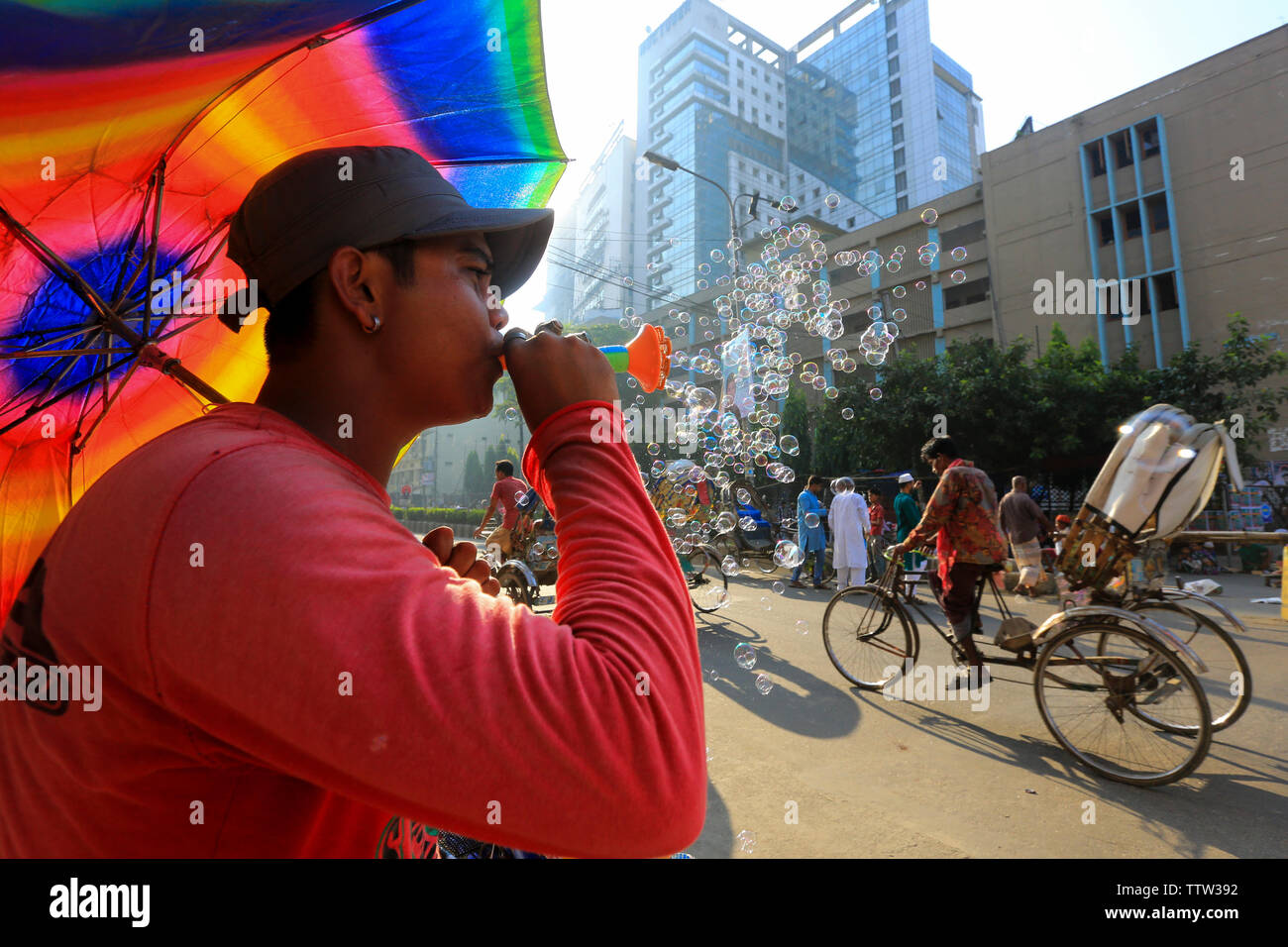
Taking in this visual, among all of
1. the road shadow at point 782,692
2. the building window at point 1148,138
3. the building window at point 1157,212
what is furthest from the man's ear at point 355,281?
the building window at point 1148,138

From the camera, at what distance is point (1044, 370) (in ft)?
63.2

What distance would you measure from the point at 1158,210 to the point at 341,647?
3211 cm

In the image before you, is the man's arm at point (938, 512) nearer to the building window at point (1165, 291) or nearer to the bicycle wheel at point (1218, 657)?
the bicycle wheel at point (1218, 657)

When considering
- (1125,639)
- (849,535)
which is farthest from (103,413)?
(849,535)

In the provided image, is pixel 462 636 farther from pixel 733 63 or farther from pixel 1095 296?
pixel 733 63

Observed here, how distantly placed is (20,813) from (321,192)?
80 cm

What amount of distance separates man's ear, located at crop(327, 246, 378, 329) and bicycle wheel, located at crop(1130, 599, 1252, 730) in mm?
5058

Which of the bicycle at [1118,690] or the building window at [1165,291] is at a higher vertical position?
the building window at [1165,291]

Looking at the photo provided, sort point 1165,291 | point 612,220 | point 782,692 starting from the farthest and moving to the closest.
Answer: point 612,220
point 1165,291
point 782,692

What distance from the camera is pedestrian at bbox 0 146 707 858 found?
20.9 inches

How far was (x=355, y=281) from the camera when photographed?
2.84 ft

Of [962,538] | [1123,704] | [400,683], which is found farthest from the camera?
[962,538]

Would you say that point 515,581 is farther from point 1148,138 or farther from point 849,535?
point 1148,138

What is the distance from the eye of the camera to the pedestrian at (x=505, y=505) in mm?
8266
